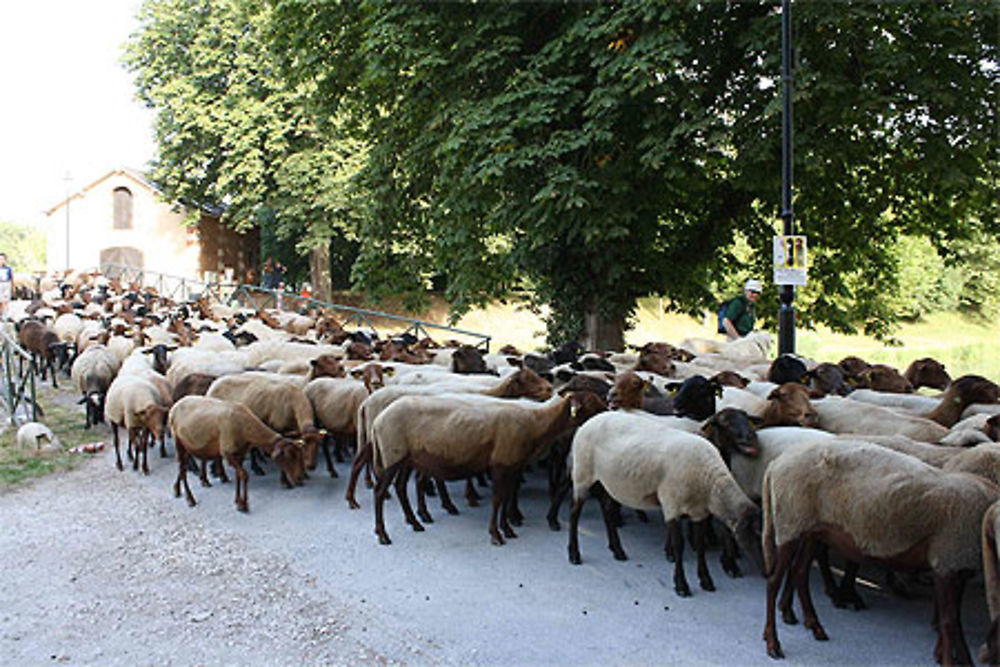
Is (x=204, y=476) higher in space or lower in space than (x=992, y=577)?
lower

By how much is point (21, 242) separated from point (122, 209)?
14020 centimetres

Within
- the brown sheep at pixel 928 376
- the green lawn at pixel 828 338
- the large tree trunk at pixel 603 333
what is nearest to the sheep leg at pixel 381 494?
the brown sheep at pixel 928 376

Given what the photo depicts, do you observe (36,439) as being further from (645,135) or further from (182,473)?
(645,135)

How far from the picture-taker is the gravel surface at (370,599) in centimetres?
507

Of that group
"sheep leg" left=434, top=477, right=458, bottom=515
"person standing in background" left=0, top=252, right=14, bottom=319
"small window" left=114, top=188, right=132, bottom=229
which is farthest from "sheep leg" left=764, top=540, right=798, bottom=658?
"small window" left=114, top=188, right=132, bottom=229

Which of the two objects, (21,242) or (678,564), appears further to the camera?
(21,242)

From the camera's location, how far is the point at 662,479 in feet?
19.5

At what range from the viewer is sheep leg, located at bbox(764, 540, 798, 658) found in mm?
4906

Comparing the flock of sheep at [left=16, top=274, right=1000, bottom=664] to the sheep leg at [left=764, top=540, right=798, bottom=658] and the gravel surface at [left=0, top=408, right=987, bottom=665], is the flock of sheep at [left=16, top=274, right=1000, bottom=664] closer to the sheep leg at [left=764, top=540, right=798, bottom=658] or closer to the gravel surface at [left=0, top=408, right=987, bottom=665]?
the sheep leg at [left=764, top=540, right=798, bottom=658]

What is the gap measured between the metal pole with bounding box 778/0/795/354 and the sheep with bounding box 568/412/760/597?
14.7ft

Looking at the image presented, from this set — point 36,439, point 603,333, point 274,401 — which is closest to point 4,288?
point 36,439

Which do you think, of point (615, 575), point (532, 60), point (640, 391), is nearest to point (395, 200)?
point (532, 60)

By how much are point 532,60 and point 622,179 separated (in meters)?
2.60

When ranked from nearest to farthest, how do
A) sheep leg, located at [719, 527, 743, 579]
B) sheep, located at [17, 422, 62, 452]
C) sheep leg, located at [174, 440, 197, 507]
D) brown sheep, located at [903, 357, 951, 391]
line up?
sheep leg, located at [719, 527, 743, 579] < sheep leg, located at [174, 440, 197, 507] < brown sheep, located at [903, 357, 951, 391] < sheep, located at [17, 422, 62, 452]
